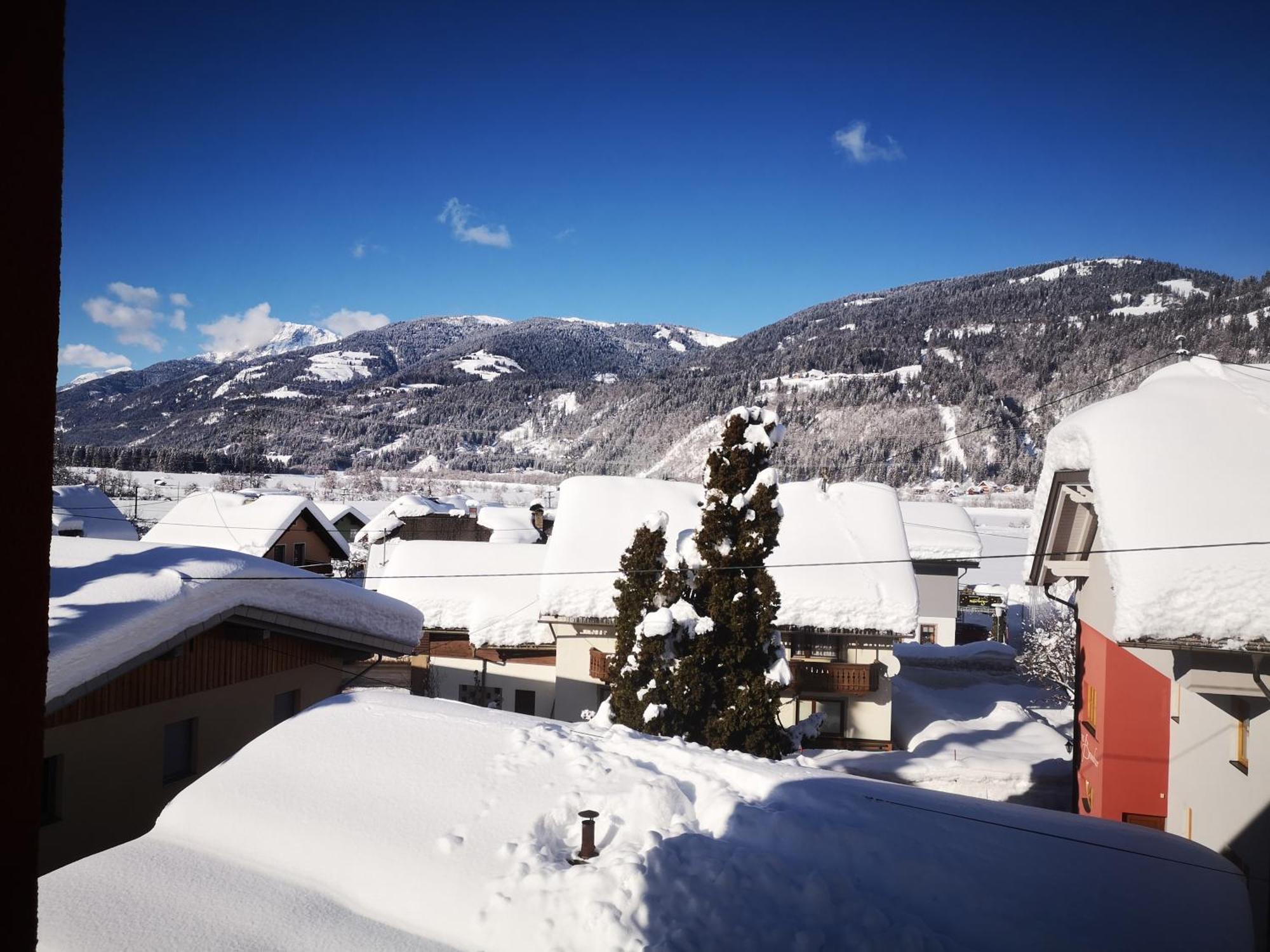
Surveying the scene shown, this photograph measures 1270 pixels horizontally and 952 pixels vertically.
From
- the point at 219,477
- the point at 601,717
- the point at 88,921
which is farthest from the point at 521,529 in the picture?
the point at 219,477

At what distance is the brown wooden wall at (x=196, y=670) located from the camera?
8086 millimetres

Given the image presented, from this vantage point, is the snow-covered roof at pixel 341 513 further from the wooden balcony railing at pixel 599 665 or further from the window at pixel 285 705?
the window at pixel 285 705

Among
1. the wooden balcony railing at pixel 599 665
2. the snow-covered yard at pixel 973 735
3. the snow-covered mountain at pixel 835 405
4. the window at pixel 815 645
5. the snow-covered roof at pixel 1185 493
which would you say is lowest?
the snow-covered yard at pixel 973 735

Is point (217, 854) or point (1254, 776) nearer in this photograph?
point (217, 854)

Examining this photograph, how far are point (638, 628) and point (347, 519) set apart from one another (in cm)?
3954

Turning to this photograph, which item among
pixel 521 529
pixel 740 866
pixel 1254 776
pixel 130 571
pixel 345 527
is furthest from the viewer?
pixel 345 527

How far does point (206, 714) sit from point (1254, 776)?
38.8 ft

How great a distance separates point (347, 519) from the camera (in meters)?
47.3

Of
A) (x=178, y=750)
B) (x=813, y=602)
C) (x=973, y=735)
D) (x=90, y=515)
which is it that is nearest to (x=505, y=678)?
(x=813, y=602)

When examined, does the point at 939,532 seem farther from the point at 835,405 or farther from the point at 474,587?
the point at 835,405

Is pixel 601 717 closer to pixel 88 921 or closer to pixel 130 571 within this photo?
pixel 130 571

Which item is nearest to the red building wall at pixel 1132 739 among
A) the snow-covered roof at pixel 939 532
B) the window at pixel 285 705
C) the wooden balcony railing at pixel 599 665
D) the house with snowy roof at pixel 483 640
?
the wooden balcony railing at pixel 599 665

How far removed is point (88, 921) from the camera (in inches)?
167

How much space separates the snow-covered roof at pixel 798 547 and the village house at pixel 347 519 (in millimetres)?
28044
